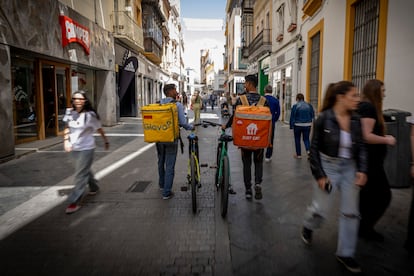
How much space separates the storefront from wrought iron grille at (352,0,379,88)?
8396 millimetres

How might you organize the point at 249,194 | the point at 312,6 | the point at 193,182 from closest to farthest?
the point at 193,182, the point at 249,194, the point at 312,6

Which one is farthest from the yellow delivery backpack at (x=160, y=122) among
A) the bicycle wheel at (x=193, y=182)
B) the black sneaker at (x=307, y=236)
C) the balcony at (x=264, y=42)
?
the balcony at (x=264, y=42)

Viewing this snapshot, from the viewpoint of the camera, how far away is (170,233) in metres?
3.96

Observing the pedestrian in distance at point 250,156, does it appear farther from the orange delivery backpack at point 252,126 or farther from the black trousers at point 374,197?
the black trousers at point 374,197

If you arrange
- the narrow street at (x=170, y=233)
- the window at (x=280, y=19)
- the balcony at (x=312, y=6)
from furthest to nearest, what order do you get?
the window at (x=280, y=19) < the balcony at (x=312, y=6) < the narrow street at (x=170, y=233)

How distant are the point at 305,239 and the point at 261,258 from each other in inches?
23.0

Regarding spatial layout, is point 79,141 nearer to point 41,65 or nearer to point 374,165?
point 374,165

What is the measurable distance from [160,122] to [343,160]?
2.55 m

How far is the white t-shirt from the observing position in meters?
4.79

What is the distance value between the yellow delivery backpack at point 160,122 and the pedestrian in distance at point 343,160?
2.21 m

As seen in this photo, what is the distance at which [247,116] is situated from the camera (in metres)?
4.61

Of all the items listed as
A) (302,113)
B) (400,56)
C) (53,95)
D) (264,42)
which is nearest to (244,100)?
(302,113)

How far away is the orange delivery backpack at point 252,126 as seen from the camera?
461 centimetres

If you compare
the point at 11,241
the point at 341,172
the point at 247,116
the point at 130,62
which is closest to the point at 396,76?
the point at 247,116
